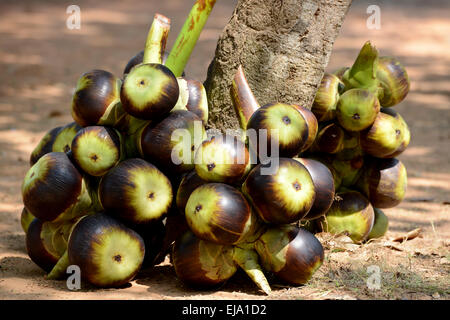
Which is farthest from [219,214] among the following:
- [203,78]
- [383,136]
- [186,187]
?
[203,78]

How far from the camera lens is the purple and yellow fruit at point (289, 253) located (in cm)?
272

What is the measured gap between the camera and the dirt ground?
111 inches

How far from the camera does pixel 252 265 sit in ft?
8.99

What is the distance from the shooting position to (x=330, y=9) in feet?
11.0

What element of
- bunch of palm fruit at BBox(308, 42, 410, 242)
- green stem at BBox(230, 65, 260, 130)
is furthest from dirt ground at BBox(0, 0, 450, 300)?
green stem at BBox(230, 65, 260, 130)

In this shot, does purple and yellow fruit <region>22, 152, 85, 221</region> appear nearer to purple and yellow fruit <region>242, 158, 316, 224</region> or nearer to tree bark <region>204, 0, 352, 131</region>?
purple and yellow fruit <region>242, 158, 316, 224</region>

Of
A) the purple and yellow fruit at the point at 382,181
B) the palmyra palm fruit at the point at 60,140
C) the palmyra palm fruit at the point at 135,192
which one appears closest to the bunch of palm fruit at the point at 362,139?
the purple and yellow fruit at the point at 382,181

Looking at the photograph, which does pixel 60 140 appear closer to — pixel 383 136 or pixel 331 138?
pixel 331 138

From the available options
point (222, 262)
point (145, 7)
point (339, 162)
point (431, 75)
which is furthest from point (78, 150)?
point (145, 7)

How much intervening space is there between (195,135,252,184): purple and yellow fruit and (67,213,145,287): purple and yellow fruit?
418 mm

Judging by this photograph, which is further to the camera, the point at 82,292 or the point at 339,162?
the point at 339,162

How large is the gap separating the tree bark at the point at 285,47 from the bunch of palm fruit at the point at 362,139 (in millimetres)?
157

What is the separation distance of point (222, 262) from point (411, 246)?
1.27 m
